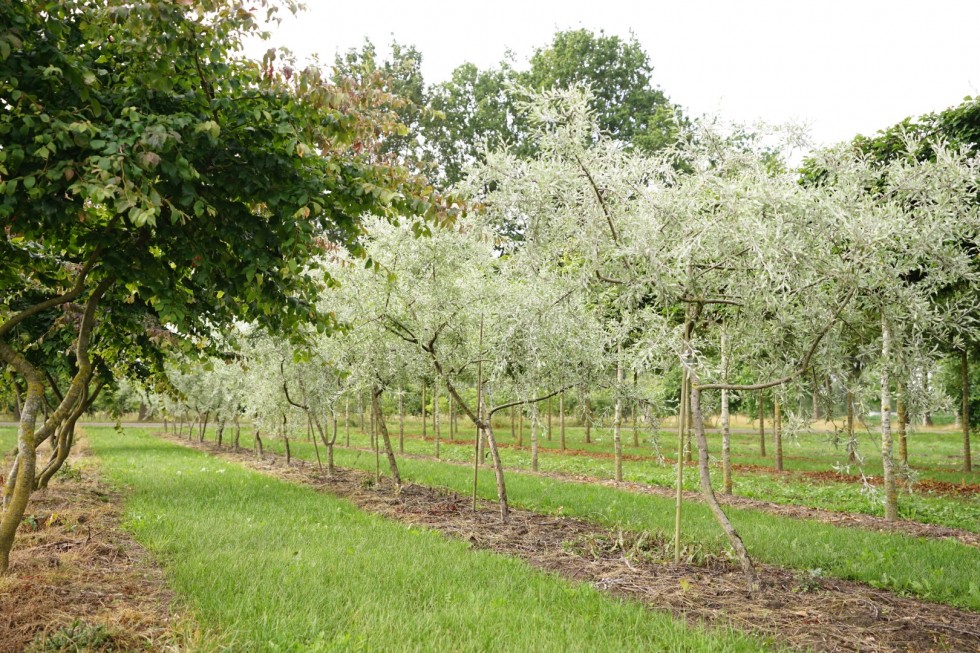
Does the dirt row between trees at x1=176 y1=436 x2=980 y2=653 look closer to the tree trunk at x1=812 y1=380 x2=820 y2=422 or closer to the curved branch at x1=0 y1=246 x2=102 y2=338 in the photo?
the tree trunk at x1=812 y1=380 x2=820 y2=422

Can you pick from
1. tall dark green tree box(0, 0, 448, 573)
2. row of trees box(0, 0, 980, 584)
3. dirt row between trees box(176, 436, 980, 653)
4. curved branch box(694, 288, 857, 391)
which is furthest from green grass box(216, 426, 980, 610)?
tall dark green tree box(0, 0, 448, 573)

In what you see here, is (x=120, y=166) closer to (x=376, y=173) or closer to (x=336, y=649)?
(x=376, y=173)

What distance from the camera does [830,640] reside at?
227 inches

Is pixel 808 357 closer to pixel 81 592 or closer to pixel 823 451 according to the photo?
pixel 81 592

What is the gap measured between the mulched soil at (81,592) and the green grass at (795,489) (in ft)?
26.6

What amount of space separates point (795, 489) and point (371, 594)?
14085mm

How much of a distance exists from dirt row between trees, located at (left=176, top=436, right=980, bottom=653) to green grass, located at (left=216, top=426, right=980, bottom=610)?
16.9 inches

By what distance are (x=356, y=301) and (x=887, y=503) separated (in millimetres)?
11326

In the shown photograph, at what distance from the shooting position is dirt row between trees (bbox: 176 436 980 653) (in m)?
5.95

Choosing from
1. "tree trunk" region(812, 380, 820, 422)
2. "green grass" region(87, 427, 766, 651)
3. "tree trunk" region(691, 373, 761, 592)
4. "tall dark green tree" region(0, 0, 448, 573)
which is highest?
"tall dark green tree" region(0, 0, 448, 573)

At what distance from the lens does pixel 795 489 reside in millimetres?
16625

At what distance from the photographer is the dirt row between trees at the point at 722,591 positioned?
5.95m

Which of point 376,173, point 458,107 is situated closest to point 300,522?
point 376,173

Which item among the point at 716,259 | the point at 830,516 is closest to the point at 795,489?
the point at 830,516
